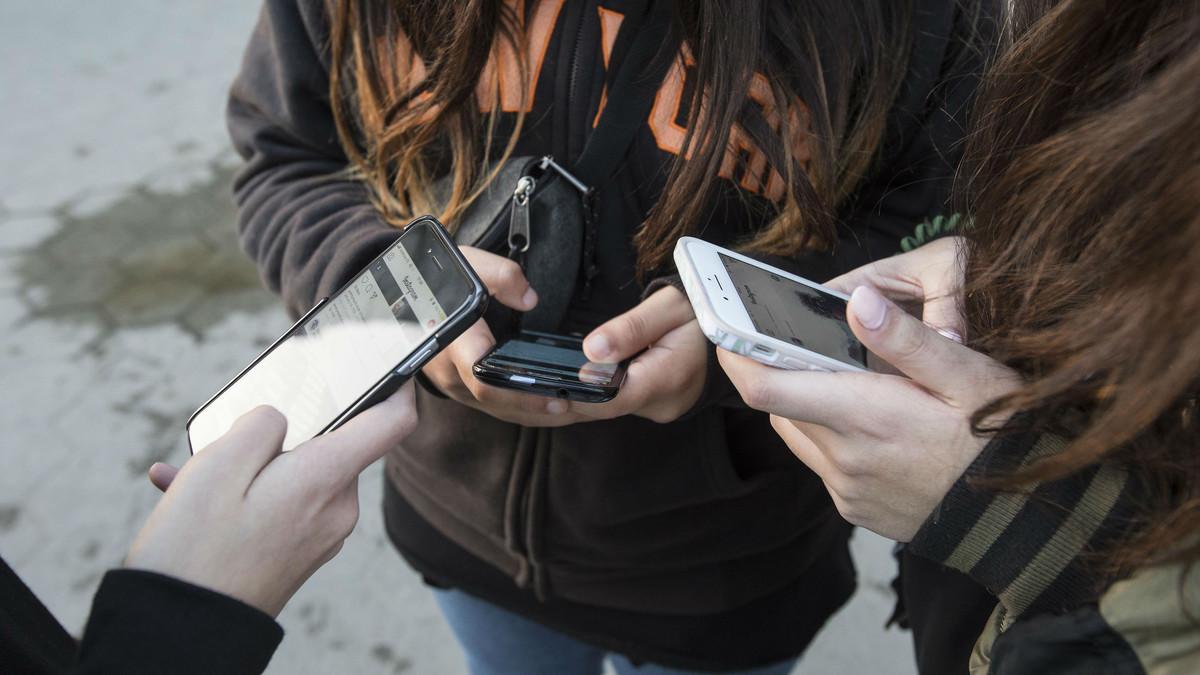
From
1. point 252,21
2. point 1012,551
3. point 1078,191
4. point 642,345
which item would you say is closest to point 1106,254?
point 1078,191

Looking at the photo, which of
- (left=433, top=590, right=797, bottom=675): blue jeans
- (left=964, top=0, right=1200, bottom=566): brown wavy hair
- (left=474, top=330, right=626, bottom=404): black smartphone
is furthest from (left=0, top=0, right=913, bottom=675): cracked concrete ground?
(left=964, top=0, right=1200, bottom=566): brown wavy hair

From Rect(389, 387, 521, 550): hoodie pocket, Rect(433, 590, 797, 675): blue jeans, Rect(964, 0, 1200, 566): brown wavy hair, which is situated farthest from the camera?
Rect(433, 590, 797, 675): blue jeans

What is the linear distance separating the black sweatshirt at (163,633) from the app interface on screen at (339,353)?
0.21 metres

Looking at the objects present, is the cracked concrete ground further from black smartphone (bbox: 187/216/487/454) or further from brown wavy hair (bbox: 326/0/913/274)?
brown wavy hair (bbox: 326/0/913/274)

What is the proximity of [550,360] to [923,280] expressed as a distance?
34 cm

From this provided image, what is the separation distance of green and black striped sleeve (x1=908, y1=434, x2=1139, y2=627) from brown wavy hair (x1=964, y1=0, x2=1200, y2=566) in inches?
0.8

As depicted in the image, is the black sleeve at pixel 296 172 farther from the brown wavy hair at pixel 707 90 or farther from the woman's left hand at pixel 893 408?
the woman's left hand at pixel 893 408

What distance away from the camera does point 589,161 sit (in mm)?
810

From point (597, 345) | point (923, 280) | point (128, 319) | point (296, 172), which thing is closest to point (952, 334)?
point (923, 280)

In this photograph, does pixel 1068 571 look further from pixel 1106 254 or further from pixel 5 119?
pixel 5 119

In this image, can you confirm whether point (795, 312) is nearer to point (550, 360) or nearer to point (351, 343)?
point (550, 360)

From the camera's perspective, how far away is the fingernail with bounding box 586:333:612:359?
2.41ft

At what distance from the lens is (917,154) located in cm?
85

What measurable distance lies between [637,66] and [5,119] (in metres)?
3.22
